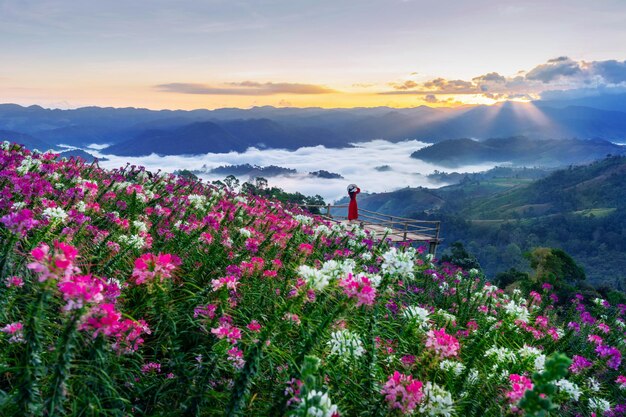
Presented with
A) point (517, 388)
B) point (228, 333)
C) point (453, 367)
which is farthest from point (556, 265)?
point (228, 333)

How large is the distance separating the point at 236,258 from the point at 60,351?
→ 333 centimetres

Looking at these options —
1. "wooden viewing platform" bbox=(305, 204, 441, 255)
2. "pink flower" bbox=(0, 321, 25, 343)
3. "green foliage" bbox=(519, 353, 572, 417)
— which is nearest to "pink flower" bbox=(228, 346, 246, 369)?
"pink flower" bbox=(0, 321, 25, 343)

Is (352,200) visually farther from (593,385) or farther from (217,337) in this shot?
(217,337)

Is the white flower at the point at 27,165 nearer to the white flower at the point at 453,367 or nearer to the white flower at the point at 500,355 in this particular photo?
the white flower at the point at 453,367

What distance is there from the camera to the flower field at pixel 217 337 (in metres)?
2.63

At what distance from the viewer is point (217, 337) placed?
3.80 meters

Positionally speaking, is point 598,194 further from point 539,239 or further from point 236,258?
point 236,258

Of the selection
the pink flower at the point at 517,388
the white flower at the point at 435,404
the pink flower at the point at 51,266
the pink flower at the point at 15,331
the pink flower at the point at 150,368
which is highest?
the pink flower at the point at 51,266

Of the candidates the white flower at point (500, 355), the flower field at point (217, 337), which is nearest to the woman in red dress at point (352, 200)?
the flower field at point (217, 337)

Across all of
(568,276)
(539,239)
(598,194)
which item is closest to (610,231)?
(539,239)

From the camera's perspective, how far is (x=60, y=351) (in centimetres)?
251

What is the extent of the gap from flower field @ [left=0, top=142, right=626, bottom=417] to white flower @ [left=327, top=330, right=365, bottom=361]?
0.04ft

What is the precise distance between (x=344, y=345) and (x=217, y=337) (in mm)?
1090

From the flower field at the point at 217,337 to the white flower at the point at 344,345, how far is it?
0.04 ft
